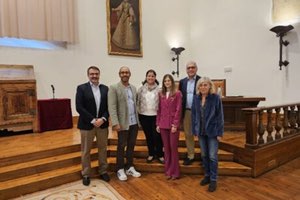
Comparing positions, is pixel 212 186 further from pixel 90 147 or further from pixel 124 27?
pixel 124 27

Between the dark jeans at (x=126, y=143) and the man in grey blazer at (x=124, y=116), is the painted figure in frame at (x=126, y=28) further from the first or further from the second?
the dark jeans at (x=126, y=143)

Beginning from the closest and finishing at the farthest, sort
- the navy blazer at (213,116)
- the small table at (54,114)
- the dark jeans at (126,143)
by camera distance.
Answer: the navy blazer at (213,116) < the dark jeans at (126,143) < the small table at (54,114)

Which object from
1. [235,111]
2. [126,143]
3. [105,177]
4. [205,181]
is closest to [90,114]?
[126,143]

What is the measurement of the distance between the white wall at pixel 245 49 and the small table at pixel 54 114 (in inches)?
154

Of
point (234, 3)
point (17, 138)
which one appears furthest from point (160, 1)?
point (17, 138)

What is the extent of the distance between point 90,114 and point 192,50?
16.2 ft

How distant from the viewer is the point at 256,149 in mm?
3160

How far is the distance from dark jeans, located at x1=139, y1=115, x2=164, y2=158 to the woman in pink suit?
0.58 feet

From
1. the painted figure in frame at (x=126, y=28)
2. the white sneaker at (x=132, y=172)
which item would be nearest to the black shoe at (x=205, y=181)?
the white sneaker at (x=132, y=172)

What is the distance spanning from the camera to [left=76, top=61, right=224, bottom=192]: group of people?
108 inches

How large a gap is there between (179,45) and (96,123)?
15.7 ft

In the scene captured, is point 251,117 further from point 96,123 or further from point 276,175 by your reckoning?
point 96,123

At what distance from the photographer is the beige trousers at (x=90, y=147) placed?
9.51 feet

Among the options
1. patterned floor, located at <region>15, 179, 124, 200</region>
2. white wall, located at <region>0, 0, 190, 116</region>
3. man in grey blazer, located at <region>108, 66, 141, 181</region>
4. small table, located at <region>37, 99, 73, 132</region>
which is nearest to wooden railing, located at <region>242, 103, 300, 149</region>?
man in grey blazer, located at <region>108, 66, 141, 181</region>
